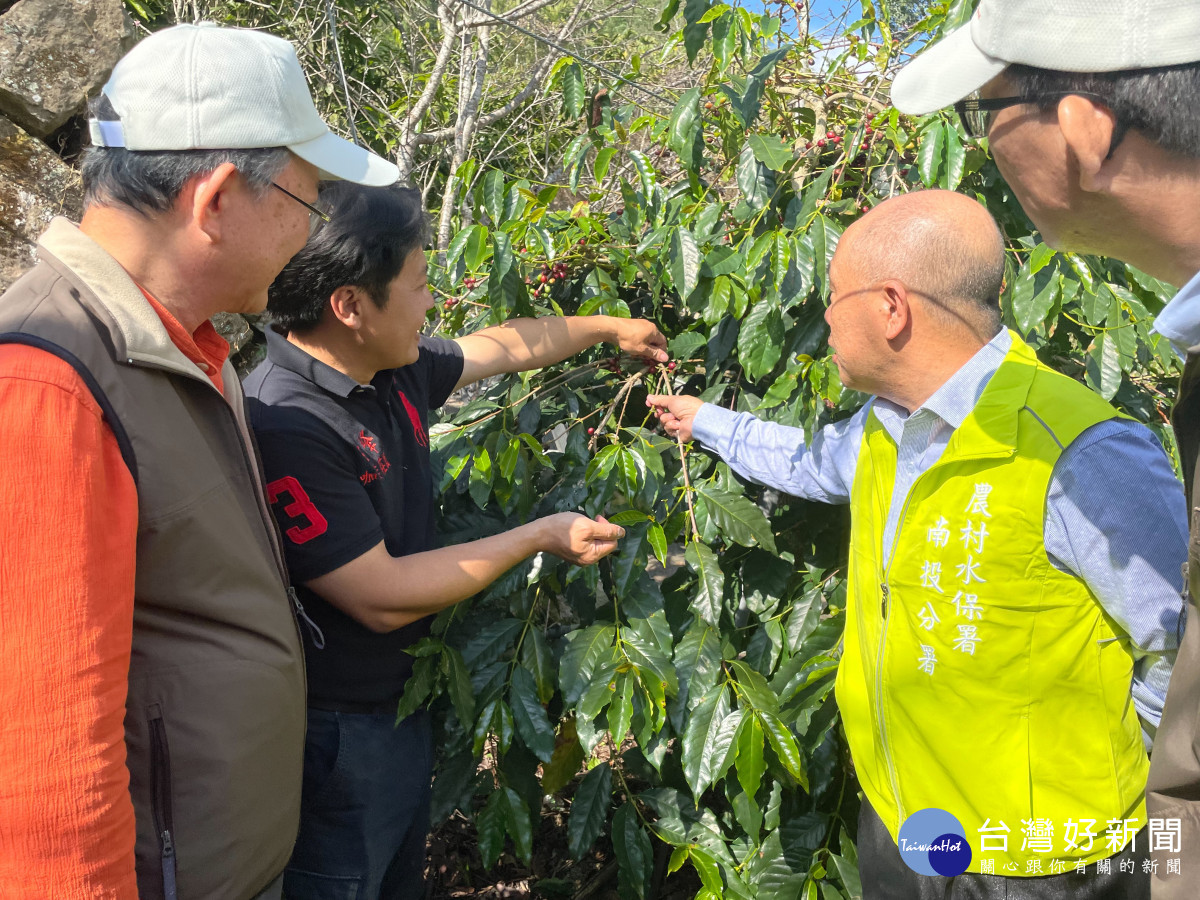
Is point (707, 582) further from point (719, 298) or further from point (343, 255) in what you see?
point (343, 255)

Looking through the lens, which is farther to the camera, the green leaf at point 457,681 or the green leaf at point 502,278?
the green leaf at point 502,278

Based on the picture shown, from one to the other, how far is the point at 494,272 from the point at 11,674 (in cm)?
123

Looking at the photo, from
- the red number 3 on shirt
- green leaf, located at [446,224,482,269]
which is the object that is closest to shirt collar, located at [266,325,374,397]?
the red number 3 on shirt

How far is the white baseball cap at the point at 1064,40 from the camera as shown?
88cm

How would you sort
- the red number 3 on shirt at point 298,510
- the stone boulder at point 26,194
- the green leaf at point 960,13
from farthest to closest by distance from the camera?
the stone boulder at point 26,194, the green leaf at point 960,13, the red number 3 on shirt at point 298,510

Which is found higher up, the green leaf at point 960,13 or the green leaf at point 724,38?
the green leaf at point 960,13

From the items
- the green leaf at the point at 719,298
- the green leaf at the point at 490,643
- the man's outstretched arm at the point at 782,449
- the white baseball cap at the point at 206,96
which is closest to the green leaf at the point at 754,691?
the man's outstretched arm at the point at 782,449

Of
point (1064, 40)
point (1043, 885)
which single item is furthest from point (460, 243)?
point (1043, 885)

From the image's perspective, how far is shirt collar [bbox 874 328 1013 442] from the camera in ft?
4.44

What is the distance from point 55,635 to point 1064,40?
3.98 feet

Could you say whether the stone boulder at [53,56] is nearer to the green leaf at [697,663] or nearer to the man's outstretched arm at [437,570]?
the man's outstretched arm at [437,570]

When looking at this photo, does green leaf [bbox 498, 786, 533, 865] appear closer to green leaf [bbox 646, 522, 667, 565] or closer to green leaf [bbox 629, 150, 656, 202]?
green leaf [bbox 646, 522, 667, 565]

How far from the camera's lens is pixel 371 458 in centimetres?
165

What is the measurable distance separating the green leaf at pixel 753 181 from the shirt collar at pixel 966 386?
29.1 inches
